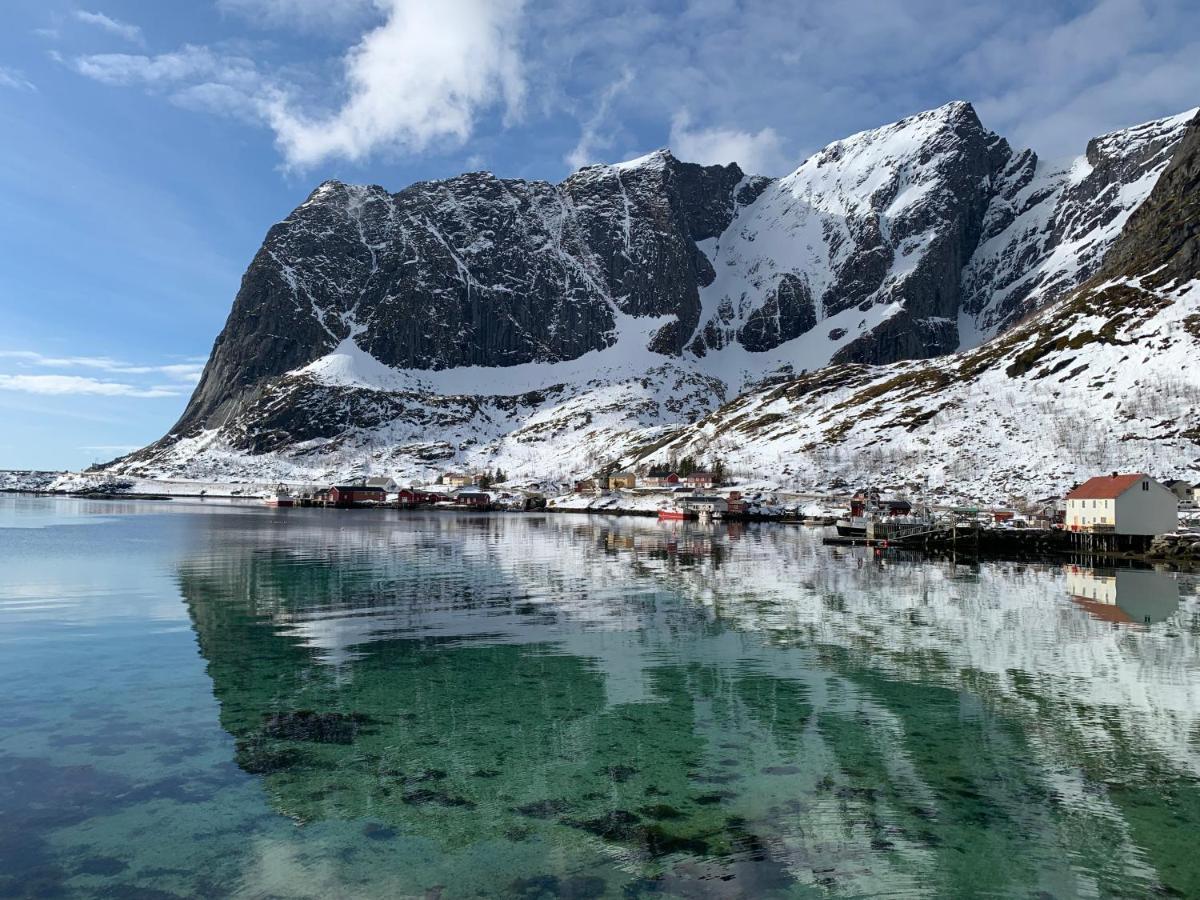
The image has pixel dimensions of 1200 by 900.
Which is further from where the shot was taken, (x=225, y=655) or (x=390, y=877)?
(x=225, y=655)

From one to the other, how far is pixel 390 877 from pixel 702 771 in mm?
7702

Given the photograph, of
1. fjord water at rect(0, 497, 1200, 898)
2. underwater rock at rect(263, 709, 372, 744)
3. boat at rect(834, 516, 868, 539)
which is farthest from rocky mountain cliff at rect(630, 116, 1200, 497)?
underwater rock at rect(263, 709, 372, 744)

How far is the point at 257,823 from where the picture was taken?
14672mm

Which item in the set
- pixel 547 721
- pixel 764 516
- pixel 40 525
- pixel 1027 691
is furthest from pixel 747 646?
pixel 764 516

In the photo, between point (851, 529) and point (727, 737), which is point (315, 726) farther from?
point (851, 529)

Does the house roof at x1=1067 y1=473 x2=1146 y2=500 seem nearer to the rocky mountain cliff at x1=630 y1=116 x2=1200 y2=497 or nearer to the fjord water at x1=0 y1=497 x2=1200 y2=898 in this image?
the rocky mountain cliff at x1=630 y1=116 x2=1200 y2=497

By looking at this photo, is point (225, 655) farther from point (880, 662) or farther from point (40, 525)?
point (40, 525)

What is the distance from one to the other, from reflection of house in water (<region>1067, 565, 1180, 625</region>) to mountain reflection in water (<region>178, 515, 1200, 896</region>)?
1095mm

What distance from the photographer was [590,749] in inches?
757

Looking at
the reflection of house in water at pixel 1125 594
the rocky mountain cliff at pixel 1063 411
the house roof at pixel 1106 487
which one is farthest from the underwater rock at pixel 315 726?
the rocky mountain cliff at pixel 1063 411

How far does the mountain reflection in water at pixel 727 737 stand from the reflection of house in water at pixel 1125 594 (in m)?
→ 1.09

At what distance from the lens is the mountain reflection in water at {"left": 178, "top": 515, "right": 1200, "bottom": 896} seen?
13492mm

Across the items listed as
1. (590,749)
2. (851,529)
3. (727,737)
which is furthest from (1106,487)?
(590,749)

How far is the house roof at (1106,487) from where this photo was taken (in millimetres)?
89125
